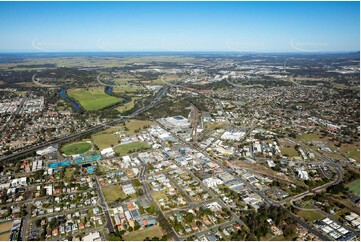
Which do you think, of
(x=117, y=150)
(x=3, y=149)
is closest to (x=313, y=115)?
(x=117, y=150)

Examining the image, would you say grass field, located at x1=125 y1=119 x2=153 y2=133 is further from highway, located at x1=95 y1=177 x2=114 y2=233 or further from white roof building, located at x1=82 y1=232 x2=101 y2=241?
white roof building, located at x1=82 y1=232 x2=101 y2=241

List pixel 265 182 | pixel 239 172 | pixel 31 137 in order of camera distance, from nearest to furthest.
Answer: pixel 265 182, pixel 239 172, pixel 31 137

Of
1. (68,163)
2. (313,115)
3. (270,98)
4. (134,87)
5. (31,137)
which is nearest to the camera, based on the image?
(68,163)

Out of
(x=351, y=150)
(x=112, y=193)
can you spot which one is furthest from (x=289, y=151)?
(x=112, y=193)

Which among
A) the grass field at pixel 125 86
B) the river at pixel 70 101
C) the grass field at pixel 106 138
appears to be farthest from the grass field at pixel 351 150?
the grass field at pixel 125 86

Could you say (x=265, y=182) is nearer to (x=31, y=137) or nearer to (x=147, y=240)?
(x=147, y=240)

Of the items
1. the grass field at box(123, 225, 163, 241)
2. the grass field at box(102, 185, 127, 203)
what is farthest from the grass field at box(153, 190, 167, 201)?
the grass field at box(123, 225, 163, 241)
